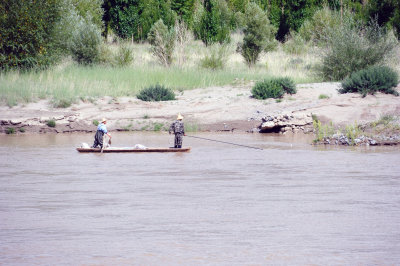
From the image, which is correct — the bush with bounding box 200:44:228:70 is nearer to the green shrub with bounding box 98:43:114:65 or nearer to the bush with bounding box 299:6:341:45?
the green shrub with bounding box 98:43:114:65

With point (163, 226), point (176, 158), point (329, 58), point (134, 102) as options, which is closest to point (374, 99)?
point (329, 58)

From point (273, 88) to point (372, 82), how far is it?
4272 millimetres

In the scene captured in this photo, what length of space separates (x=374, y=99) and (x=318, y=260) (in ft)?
78.7

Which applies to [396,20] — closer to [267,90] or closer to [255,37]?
[255,37]

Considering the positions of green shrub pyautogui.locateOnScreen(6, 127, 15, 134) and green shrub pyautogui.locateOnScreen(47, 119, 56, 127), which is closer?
green shrub pyautogui.locateOnScreen(6, 127, 15, 134)

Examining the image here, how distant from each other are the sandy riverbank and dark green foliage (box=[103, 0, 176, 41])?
23.6 metres

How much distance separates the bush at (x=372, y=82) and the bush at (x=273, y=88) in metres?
2.31

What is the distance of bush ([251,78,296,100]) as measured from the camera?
3478 centimetres

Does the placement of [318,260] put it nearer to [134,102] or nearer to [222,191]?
[222,191]

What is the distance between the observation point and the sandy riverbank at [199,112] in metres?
31.6

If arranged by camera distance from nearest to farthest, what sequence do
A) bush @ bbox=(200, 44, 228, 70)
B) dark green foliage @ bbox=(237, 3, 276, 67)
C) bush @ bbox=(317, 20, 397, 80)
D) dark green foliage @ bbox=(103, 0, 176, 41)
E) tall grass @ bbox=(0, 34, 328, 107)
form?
tall grass @ bbox=(0, 34, 328, 107) → bush @ bbox=(317, 20, 397, 80) → bush @ bbox=(200, 44, 228, 70) → dark green foliage @ bbox=(237, 3, 276, 67) → dark green foliage @ bbox=(103, 0, 176, 41)

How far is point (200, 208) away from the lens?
48.1ft

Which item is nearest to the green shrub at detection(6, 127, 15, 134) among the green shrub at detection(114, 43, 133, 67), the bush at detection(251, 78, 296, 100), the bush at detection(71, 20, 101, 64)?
the bush at detection(251, 78, 296, 100)

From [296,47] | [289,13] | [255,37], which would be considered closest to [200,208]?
[255,37]
